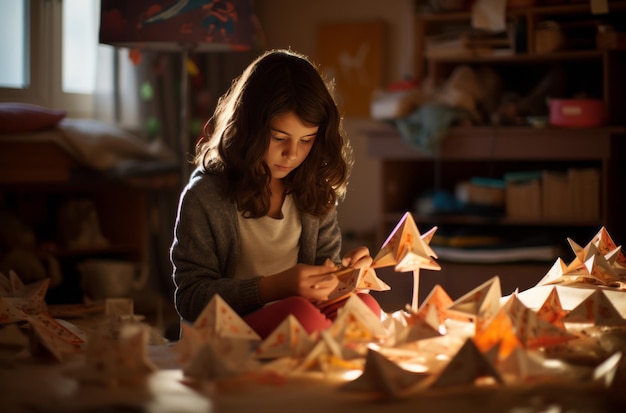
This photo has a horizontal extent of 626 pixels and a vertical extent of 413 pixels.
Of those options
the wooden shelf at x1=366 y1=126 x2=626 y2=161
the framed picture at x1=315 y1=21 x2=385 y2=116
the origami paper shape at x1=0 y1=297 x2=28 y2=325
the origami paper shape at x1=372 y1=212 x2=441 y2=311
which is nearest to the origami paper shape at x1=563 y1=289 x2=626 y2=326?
the origami paper shape at x1=372 y1=212 x2=441 y2=311

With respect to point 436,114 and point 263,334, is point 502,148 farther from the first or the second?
point 263,334

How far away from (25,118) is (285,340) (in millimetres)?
1773

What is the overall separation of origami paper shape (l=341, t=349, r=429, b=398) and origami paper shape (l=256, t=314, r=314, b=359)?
168 mm

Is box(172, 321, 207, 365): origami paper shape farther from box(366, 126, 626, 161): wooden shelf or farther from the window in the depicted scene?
the window

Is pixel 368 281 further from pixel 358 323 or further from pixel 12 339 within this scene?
pixel 12 339

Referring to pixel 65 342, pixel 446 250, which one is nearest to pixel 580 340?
pixel 65 342

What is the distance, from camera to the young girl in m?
1.58

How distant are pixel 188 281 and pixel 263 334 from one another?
8.7 inches

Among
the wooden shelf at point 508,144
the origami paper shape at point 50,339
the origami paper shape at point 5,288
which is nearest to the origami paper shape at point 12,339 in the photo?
the origami paper shape at point 50,339

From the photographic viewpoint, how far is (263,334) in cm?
152

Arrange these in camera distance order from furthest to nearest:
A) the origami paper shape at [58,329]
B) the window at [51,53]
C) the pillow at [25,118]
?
1. the window at [51,53]
2. the pillow at [25,118]
3. the origami paper shape at [58,329]

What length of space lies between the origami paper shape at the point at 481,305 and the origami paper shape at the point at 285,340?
28 cm

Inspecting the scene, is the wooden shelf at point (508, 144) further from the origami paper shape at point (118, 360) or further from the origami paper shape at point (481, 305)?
the origami paper shape at point (118, 360)

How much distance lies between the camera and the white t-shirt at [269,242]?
176 centimetres
